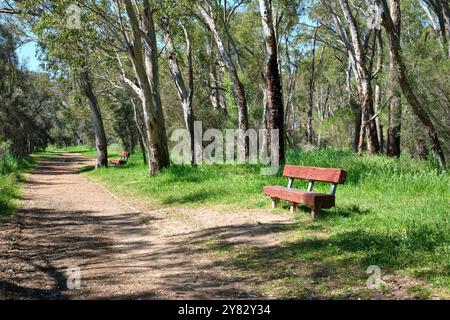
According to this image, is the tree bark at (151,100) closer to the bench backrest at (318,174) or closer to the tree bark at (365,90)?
the bench backrest at (318,174)

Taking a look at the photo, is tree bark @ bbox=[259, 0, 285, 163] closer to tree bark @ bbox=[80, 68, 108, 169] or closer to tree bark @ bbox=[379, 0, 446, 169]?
tree bark @ bbox=[379, 0, 446, 169]

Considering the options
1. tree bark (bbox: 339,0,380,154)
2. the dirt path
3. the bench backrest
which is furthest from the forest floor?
tree bark (bbox: 339,0,380,154)

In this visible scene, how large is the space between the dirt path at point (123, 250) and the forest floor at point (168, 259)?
0.01 m

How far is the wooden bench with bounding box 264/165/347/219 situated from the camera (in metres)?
7.37

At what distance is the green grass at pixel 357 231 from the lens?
4.92 metres

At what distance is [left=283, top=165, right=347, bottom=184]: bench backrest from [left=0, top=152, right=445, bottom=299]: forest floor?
0.85 m

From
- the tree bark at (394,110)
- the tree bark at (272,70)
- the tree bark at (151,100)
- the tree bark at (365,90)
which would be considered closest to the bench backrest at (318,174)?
the tree bark at (272,70)

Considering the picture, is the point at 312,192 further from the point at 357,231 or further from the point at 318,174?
the point at 357,231

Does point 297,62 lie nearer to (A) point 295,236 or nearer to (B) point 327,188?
(B) point 327,188

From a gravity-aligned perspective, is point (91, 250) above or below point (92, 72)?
below

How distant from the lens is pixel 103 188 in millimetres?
15266

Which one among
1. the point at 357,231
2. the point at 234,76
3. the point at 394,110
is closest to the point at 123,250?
the point at 357,231
